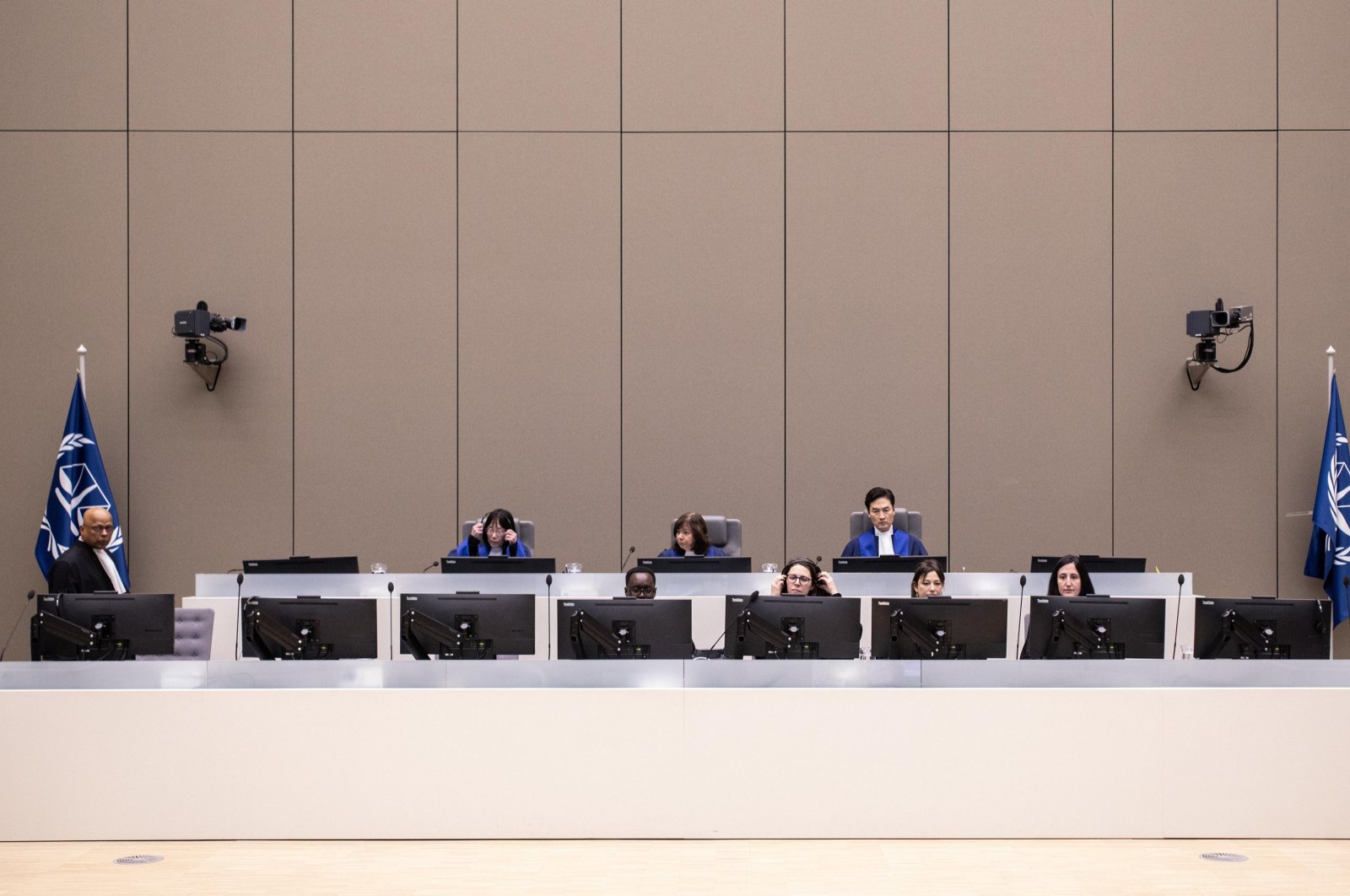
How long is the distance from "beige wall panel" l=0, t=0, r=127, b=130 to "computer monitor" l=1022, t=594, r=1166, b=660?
683cm

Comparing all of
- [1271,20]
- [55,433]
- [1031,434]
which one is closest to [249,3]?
[55,433]

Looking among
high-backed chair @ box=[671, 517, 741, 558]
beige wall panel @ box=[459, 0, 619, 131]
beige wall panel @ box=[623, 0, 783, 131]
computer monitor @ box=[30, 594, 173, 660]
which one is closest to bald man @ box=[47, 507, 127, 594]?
computer monitor @ box=[30, 594, 173, 660]

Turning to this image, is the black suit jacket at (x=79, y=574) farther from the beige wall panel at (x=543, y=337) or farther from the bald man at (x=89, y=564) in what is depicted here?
the beige wall panel at (x=543, y=337)

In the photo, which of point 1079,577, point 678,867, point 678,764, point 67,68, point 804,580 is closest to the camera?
point 678,867

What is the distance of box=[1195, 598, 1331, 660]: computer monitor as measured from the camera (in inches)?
177

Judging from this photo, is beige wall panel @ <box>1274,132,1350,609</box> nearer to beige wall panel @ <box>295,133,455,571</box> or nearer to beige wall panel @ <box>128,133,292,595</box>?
beige wall panel @ <box>295,133,455,571</box>

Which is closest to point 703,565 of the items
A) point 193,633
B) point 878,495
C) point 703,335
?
point 878,495

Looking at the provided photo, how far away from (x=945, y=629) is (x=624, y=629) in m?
1.17

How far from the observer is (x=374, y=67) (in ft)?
26.9

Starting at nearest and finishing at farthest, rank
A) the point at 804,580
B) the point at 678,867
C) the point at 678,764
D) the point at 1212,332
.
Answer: the point at 678,867, the point at 678,764, the point at 804,580, the point at 1212,332

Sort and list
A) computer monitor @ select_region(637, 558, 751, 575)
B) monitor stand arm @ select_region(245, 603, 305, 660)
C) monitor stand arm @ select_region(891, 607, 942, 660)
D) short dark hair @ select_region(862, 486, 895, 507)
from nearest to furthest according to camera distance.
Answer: monitor stand arm @ select_region(891, 607, 942, 660), monitor stand arm @ select_region(245, 603, 305, 660), computer monitor @ select_region(637, 558, 751, 575), short dark hair @ select_region(862, 486, 895, 507)

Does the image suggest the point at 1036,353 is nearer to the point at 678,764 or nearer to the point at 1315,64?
the point at 1315,64

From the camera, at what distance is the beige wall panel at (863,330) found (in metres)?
8.19

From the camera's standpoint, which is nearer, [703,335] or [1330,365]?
[1330,365]
